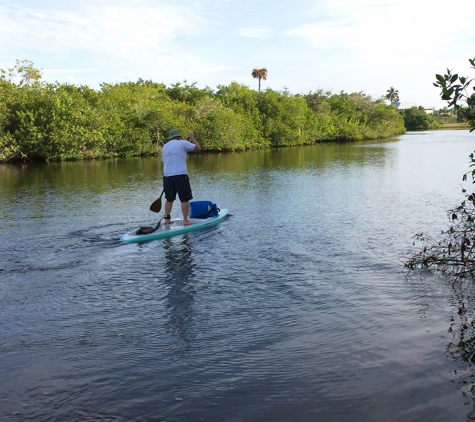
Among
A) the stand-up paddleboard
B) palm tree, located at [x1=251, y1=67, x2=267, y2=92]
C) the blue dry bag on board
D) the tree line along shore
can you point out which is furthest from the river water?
palm tree, located at [x1=251, y1=67, x2=267, y2=92]

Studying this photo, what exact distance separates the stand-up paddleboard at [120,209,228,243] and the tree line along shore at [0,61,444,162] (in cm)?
2992

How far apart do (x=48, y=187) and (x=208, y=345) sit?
60.7ft

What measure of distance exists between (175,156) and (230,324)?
6.14 metres

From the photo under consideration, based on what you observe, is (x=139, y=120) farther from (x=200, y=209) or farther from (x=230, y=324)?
(x=230, y=324)

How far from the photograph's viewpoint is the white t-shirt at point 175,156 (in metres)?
11.4

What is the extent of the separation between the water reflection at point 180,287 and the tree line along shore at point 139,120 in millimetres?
31927

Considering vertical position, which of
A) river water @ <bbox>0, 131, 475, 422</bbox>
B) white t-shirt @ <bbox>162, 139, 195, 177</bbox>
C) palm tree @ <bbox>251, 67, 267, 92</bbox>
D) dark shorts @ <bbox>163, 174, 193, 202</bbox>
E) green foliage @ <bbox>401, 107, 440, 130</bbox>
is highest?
palm tree @ <bbox>251, 67, 267, 92</bbox>

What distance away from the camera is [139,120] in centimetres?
4603

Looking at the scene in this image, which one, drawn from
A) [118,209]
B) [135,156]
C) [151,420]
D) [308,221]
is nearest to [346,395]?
[151,420]

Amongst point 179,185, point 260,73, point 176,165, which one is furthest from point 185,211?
point 260,73

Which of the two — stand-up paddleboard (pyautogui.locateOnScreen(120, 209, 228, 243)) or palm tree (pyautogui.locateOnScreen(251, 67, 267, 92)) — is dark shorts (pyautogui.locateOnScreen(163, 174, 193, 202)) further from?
palm tree (pyautogui.locateOnScreen(251, 67, 267, 92))

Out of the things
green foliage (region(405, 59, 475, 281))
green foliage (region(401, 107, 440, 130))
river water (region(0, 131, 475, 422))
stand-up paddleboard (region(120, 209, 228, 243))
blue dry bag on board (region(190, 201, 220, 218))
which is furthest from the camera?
green foliage (region(401, 107, 440, 130))

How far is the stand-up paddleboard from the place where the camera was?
34.9 ft

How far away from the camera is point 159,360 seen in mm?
5152
